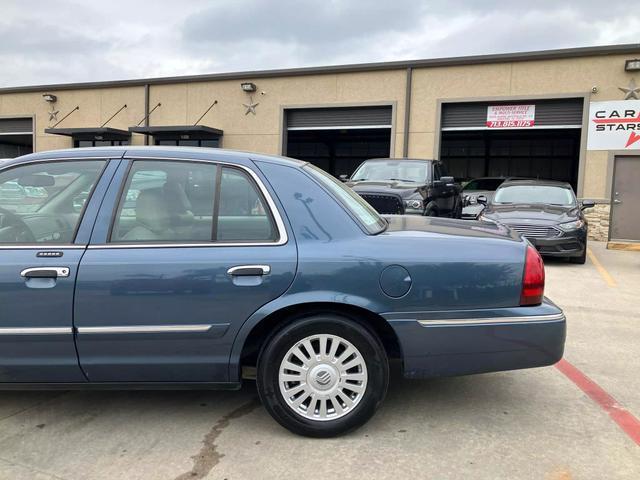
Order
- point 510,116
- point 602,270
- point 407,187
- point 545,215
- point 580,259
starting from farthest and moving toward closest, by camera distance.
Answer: point 510,116 < point 580,259 < point 545,215 < point 602,270 < point 407,187

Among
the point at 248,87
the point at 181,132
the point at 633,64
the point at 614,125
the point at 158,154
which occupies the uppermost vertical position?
the point at 633,64

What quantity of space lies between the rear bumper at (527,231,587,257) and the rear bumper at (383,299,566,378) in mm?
6271

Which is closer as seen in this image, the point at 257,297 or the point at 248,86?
the point at 257,297

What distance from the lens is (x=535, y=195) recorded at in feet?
33.9

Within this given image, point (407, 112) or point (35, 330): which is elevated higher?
point (407, 112)

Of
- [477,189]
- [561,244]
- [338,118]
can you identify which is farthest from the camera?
[477,189]

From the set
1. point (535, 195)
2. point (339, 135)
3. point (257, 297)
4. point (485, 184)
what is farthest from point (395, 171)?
point (339, 135)

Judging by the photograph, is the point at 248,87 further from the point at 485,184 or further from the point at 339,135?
the point at 339,135

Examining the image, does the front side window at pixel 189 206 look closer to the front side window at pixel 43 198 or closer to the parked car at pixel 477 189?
the front side window at pixel 43 198

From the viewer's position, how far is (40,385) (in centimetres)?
297

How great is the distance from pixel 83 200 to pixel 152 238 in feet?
1.57

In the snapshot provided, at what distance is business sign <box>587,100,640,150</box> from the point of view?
13273 mm

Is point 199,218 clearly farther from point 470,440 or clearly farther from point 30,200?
point 470,440

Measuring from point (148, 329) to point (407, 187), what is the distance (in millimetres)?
6299
